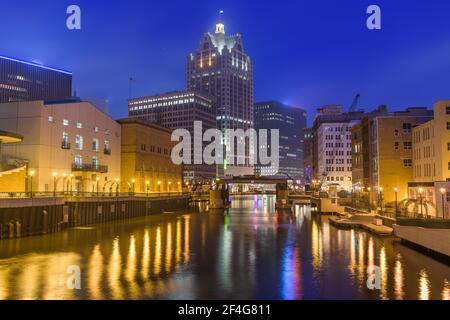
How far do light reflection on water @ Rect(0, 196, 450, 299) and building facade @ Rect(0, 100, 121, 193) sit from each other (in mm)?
19902

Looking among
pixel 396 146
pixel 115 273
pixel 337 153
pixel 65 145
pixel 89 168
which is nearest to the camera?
pixel 115 273

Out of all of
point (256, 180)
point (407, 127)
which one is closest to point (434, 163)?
point (407, 127)

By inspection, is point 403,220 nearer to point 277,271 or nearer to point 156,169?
point 277,271

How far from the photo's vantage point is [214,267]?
37219 mm

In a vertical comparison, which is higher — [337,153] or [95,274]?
[337,153]

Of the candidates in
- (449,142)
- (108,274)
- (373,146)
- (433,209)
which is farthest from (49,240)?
(373,146)

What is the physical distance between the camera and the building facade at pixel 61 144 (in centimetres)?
7438

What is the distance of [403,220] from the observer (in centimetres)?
5009

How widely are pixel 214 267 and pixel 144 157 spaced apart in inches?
3088

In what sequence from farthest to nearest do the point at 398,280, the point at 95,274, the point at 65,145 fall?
1. the point at 65,145
2. the point at 95,274
3. the point at 398,280

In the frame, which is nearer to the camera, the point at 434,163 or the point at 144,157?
the point at 434,163

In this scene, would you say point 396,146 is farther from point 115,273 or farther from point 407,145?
point 115,273

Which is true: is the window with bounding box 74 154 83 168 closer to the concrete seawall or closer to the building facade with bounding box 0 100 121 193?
the building facade with bounding box 0 100 121 193

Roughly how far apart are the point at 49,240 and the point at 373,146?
77.3 meters
